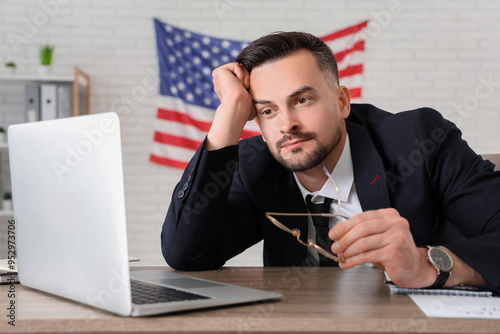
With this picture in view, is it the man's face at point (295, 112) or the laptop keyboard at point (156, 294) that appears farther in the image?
the man's face at point (295, 112)

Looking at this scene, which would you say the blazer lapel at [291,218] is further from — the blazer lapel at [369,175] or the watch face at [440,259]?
the watch face at [440,259]

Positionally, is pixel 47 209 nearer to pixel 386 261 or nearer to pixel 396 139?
pixel 386 261

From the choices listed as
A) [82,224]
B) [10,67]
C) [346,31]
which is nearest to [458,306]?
[82,224]

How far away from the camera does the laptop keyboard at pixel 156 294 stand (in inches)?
32.9

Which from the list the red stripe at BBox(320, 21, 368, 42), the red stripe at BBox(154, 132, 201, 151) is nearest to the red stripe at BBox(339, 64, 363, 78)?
the red stripe at BBox(320, 21, 368, 42)

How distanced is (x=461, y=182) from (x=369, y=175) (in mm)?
244

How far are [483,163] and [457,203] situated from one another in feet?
0.44

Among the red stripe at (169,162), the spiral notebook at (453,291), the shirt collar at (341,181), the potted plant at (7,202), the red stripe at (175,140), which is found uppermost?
the red stripe at (175,140)

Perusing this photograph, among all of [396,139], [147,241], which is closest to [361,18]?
[147,241]

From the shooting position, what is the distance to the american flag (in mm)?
3795

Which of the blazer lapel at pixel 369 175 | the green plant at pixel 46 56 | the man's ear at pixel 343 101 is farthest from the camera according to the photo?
the green plant at pixel 46 56

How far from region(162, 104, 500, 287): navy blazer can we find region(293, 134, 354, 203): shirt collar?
0.19 ft

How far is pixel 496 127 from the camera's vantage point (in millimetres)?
3867

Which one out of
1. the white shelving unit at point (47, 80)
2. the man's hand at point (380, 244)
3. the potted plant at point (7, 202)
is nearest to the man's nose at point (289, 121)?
the man's hand at point (380, 244)
